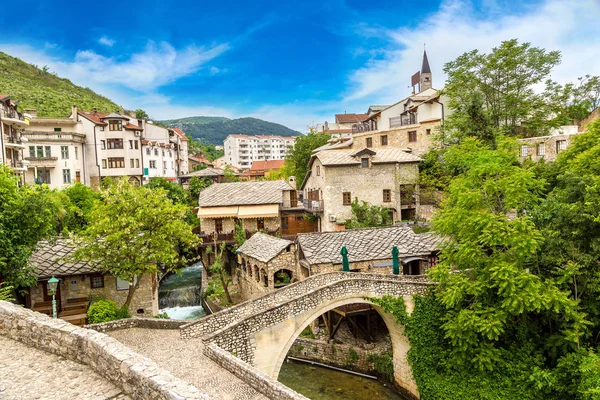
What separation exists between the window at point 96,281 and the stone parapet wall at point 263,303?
26.4 ft

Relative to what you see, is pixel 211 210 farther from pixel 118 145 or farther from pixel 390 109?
pixel 390 109

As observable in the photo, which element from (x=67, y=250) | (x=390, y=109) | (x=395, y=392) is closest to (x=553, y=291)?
(x=395, y=392)

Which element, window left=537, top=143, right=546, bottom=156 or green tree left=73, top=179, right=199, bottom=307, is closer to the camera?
green tree left=73, top=179, right=199, bottom=307

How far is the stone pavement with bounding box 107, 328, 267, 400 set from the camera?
1145 cm

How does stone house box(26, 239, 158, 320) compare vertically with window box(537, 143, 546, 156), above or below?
below

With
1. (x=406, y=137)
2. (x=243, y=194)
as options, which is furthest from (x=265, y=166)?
(x=243, y=194)

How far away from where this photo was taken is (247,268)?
94.9 feet

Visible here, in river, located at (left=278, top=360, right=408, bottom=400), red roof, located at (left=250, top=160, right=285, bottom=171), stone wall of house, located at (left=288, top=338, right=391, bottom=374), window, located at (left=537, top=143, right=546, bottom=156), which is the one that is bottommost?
river, located at (left=278, top=360, right=408, bottom=400)

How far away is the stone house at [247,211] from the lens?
34.4m

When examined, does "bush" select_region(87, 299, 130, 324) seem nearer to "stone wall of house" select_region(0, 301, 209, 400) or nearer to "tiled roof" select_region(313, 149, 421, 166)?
"stone wall of house" select_region(0, 301, 209, 400)

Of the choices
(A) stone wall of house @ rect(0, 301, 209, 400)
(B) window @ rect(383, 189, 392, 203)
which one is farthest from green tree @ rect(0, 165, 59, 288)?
(B) window @ rect(383, 189, 392, 203)

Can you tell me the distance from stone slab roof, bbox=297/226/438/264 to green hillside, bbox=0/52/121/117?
4881 centimetres

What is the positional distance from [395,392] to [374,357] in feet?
7.02

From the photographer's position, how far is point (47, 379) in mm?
6789
